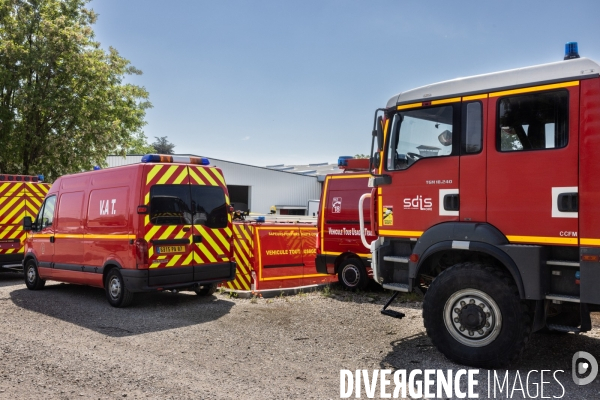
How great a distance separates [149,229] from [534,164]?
18.7 ft

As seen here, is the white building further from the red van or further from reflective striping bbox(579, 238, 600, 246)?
reflective striping bbox(579, 238, 600, 246)

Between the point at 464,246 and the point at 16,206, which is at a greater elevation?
the point at 16,206

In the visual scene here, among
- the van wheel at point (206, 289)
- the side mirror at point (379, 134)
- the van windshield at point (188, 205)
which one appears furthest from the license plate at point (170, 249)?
the side mirror at point (379, 134)

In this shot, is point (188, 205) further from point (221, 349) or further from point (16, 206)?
point (16, 206)

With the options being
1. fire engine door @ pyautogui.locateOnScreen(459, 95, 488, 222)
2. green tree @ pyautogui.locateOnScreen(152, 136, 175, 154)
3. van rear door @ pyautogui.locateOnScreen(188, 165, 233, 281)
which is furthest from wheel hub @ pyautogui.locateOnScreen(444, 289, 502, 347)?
green tree @ pyautogui.locateOnScreen(152, 136, 175, 154)

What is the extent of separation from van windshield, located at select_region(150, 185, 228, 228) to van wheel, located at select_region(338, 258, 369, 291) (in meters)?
2.69

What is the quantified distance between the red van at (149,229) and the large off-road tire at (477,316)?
4.43 m

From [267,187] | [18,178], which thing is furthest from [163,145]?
[18,178]

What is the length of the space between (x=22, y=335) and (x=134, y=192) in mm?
2621

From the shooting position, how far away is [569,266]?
5082mm

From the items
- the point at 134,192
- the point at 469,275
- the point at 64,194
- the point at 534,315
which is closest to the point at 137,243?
the point at 134,192

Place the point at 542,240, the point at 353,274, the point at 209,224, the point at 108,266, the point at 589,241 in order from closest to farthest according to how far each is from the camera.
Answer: the point at 589,241, the point at 542,240, the point at 108,266, the point at 209,224, the point at 353,274

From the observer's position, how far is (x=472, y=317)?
538cm

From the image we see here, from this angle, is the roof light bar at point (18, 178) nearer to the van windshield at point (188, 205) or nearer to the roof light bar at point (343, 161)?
the van windshield at point (188, 205)
